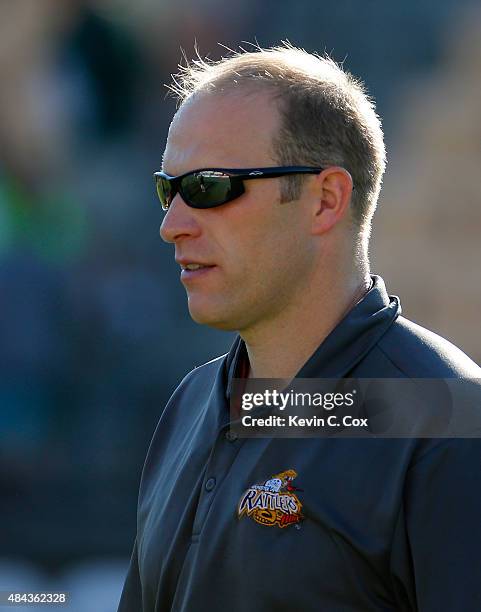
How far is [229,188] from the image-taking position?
6.68 feet

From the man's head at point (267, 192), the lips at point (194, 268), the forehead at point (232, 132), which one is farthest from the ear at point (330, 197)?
the lips at point (194, 268)

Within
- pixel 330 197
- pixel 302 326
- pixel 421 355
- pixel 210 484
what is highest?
pixel 330 197

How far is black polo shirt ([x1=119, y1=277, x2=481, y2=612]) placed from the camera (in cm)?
170

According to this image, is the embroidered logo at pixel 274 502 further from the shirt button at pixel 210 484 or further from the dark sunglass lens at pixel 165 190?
the dark sunglass lens at pixel 165 190

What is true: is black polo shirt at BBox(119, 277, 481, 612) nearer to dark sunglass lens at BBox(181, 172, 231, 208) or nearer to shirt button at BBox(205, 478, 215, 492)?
shirt button at BBox(205, 478, 215, 492)

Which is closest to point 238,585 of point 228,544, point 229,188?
point 228,544

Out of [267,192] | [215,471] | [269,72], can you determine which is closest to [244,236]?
[267,192]

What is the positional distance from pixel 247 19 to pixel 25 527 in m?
3.38

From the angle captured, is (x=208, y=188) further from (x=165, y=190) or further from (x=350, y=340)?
(x=350, y=340)

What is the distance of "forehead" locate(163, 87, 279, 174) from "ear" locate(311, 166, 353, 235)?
110 mm

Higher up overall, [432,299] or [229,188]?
[432,299]

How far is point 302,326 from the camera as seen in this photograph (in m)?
2.05

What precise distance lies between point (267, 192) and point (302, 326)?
26 cm

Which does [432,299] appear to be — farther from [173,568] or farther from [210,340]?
[173,568]
